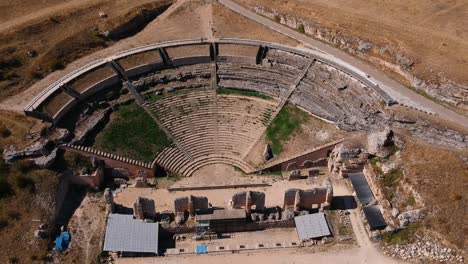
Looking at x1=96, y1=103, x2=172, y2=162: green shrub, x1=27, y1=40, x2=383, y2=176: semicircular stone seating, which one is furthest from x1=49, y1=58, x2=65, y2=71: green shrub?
x1=96, y1=103, x2=172, y2=162: green shrub

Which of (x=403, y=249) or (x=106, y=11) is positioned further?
(x=106, y=11)

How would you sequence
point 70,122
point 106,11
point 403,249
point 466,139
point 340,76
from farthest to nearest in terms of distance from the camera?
point 106,11
point 340,76
point 70,122
point 466,139
point 403,249

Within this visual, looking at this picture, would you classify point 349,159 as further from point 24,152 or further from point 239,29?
point 24,152

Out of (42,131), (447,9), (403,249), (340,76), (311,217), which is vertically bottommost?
(403,249)

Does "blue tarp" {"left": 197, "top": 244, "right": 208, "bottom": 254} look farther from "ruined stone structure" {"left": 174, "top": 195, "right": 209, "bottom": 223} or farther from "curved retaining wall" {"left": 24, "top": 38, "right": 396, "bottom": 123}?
"curved retaining wall" {"left": 24, "top": 38, "right": 396, "bottom": 123}

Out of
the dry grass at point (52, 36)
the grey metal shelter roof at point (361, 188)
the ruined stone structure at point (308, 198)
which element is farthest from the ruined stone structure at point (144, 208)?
the dry grass at point (52, 36)

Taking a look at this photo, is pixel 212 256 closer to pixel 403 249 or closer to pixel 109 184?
pixel 109 184

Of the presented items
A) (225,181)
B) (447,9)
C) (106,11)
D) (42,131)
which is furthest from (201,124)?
(447,9)
